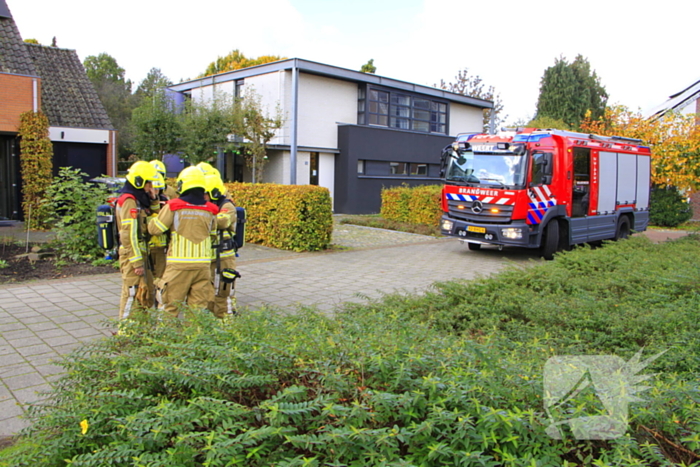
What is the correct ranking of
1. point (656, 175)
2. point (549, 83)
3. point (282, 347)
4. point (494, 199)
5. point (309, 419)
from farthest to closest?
point (549, 83), point (656, 175), point (494, 199), point (282, 347), point (309, 419)

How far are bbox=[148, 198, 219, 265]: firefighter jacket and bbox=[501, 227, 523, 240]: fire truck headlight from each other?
7.91 m

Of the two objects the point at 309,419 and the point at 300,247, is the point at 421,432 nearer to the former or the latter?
the point at 309,419

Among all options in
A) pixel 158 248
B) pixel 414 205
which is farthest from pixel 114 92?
pixel 158 248

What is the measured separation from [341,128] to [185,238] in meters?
19.4

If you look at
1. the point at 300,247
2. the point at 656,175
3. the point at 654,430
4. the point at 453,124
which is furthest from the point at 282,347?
the point at 453,124

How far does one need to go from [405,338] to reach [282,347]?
0.68m

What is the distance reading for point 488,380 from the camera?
7.80ft

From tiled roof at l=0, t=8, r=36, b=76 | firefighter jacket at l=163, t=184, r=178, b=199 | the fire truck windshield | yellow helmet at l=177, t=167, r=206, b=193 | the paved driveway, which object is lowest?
the paved driveway

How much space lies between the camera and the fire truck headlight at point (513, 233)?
11500 mm

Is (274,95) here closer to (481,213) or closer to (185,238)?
(481,213)

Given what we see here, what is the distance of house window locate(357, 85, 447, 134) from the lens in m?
24.6

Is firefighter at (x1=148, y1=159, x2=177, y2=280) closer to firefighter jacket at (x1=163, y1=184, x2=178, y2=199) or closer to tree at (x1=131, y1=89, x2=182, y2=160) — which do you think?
firefighter jacket at (x1=163, y1=184, x2=178, y2=199)

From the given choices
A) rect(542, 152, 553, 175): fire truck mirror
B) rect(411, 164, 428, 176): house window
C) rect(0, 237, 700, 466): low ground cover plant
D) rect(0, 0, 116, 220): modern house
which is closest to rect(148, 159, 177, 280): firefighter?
rect(0, 237, 700, 466): low ground cover plant

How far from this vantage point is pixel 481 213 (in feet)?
39.4
